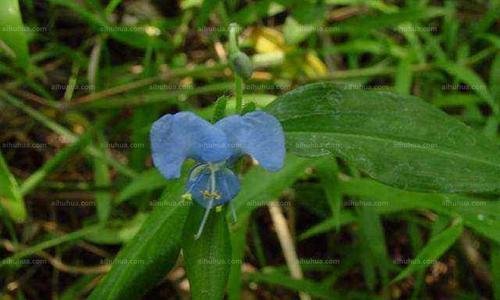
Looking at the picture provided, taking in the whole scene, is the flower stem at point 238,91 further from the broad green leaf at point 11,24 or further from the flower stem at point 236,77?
the broad green leaf at point 11,24

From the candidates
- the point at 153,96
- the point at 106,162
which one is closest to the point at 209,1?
the point at 153,96

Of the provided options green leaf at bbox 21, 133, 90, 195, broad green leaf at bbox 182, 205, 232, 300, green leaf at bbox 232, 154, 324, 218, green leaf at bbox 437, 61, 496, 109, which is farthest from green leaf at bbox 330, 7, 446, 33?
broad green leaf at bbox 182, 205, 232, 300

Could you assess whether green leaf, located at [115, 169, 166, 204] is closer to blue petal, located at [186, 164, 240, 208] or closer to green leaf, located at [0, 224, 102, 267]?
green leaf, located at [0, 224, 102, 267]

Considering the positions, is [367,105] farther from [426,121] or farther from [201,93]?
[201,93]

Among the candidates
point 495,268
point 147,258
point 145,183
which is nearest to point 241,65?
point 147,258

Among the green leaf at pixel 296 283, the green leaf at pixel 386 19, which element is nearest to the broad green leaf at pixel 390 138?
the green leaf at pixel 296 283

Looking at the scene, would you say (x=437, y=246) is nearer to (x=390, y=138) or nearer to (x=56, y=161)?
(x=390, y=138)
